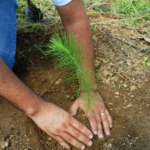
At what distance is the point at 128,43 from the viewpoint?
7.91ft

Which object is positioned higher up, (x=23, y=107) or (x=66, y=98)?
(x=23, y=107)

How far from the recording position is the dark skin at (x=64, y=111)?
4.86 feet

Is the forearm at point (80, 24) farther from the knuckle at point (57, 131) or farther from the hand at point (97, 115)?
the knuckle at point (57, 131)

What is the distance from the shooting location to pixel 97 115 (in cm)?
182

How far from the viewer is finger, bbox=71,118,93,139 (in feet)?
5.45

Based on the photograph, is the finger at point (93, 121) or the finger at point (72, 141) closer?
the finger at point (72, 141)

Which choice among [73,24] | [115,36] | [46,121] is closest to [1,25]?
[73,24]

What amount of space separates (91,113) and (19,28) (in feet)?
4.71

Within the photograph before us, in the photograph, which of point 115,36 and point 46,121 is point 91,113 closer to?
point 46,121

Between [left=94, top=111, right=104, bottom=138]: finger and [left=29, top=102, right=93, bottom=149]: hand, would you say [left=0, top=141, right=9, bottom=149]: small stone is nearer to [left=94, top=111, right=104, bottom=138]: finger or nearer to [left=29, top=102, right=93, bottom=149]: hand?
[left=29, top=102, right=93, bottom=149]: hand

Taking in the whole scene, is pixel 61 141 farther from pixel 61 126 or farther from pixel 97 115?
pixel 97 115

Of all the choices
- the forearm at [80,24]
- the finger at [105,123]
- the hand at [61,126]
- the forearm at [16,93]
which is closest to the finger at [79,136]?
the hand at [61,126]

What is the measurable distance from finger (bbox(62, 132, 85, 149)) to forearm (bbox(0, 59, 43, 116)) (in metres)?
0.27

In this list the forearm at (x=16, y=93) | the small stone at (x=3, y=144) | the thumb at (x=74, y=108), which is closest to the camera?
the forearm at (x=16, y=93)
